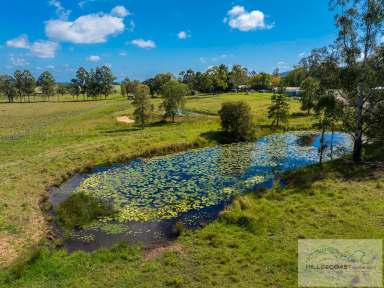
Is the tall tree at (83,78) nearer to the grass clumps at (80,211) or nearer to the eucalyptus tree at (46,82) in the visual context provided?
the eucalyptus tree at (46,82)

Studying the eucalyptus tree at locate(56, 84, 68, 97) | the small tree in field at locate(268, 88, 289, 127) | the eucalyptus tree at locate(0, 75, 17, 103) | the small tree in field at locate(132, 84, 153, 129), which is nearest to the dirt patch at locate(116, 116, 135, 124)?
the small tree in field at locate(132, 84, 153, 129)

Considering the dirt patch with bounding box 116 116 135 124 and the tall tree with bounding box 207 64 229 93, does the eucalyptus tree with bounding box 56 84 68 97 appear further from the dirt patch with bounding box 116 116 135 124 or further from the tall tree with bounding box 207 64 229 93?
the dirt patch with bounding box 116 116 135 124

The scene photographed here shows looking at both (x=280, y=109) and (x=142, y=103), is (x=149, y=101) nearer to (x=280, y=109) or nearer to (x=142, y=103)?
(x=142, y=103)

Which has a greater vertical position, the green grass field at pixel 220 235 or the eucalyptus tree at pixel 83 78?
the eucalyptus tree at pixel 83 78

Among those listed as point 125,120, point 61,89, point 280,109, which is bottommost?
point 125,120

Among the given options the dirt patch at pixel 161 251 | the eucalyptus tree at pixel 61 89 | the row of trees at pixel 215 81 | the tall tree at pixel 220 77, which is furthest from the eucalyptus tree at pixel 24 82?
the dirt patch at pixel 161 251

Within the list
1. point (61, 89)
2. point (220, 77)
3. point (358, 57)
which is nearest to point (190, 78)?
point (220, 77)
